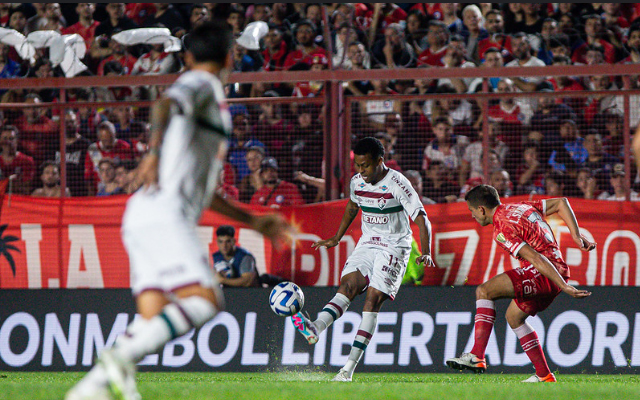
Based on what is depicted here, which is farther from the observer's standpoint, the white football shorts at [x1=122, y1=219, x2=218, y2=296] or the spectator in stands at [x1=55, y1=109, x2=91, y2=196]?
the spectator in stands at [x1=55, y1=109, x2=91, y2=196]

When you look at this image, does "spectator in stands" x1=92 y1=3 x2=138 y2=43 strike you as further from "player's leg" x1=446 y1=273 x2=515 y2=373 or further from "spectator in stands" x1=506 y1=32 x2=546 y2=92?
"player's leg" x1=446 y1=273 x2=515 y2=373

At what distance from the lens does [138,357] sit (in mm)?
3760

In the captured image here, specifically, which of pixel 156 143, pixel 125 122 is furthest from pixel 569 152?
pixel 156 143

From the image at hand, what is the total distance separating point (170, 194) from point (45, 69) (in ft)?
31.3

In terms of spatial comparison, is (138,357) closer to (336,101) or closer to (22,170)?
(336,101)

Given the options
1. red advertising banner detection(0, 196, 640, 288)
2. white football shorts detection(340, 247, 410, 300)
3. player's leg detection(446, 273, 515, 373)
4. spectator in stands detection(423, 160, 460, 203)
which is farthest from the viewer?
Result: spectator in stands detection(423, 160, 460, 203)

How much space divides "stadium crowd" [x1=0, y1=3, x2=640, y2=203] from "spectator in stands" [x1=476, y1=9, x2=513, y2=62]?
0.02 meters

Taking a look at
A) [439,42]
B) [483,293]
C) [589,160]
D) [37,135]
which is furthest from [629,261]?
[37,135]

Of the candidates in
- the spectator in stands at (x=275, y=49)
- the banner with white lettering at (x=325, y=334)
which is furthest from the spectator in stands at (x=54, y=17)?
the banner with white lettering at (x=325, y=334)

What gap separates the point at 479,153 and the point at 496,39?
3346 mm

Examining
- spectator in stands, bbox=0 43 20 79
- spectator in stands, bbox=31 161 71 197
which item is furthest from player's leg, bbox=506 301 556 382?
spectator in stands, bbox=0 43 20 79

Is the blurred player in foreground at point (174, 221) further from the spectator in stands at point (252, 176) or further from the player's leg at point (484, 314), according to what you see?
the spectator in stands at point (252, 176)

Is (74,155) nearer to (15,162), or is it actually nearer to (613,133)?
(15,162)

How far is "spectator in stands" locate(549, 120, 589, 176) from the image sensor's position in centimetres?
1045
